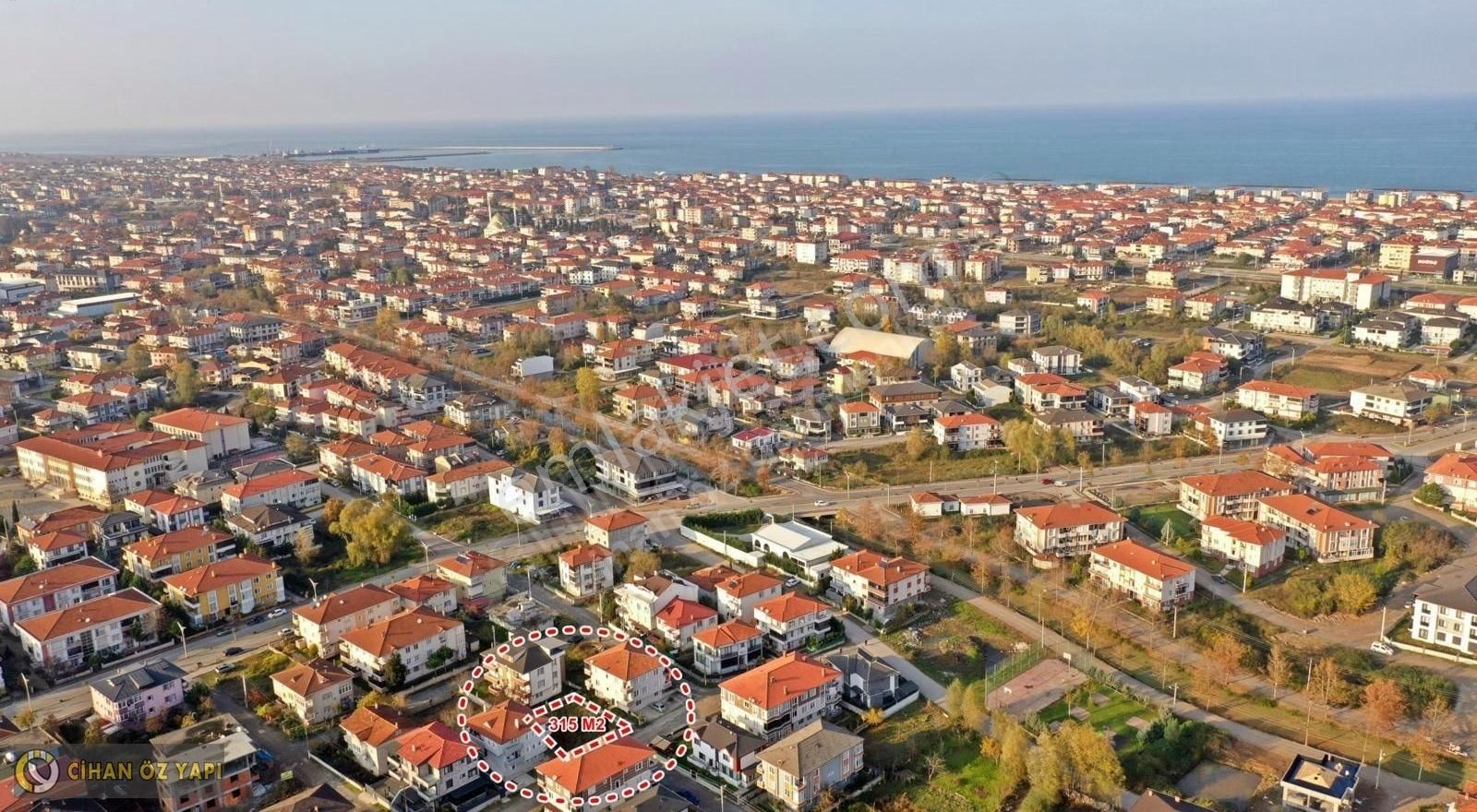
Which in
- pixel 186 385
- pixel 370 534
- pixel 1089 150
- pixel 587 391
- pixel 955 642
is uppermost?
pixel 1089 150

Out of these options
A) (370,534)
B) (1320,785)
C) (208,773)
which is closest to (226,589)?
(370,534)

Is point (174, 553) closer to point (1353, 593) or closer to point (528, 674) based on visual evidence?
point (528, 674)

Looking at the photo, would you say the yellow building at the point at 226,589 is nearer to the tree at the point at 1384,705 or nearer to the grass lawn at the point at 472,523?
the grass lawn at the point at 472,523

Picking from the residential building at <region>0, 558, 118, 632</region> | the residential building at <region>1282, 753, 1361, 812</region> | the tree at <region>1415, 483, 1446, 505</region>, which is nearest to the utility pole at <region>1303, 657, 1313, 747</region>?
the residential building at <region>1282, 753, 1361, 812</region>

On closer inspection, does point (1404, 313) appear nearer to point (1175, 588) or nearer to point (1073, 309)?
point (1073, 309)

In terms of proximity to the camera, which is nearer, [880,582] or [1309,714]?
[1309,714]

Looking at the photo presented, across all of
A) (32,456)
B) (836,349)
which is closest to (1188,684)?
(836,349)

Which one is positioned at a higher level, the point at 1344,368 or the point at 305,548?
the point at 1344,368

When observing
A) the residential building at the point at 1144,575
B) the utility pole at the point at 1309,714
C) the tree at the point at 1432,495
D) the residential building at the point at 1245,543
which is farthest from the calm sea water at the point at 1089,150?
the utility pole at the point at 1309,714
